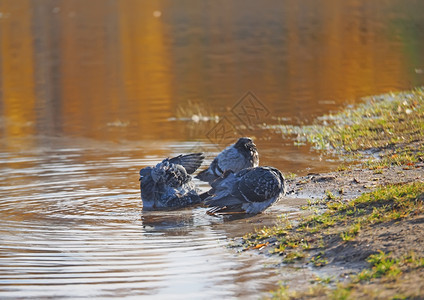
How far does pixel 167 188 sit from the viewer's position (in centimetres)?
1070

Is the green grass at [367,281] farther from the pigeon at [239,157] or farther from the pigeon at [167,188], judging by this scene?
the pigeon at [239,157]

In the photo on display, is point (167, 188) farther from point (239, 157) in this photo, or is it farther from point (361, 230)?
point (361, 230)

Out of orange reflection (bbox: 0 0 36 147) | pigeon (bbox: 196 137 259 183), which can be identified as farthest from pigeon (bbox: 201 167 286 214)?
orange reflection (bbox: 0 0 36 147)

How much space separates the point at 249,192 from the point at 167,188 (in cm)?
152

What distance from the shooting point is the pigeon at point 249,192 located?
31.6 ft

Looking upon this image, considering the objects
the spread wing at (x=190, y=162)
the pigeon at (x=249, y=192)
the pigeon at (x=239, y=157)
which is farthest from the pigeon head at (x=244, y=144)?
the pigeon at (x=249, y=192)

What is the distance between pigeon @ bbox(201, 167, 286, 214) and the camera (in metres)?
9.62

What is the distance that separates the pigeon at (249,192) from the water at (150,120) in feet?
0.81

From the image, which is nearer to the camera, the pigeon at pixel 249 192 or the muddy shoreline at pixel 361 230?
the muddy shoreline at pixel 361 230

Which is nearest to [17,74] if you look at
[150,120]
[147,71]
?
[147,71]

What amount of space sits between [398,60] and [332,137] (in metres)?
16.7

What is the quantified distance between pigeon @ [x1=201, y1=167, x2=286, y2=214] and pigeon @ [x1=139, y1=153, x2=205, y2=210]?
604mm

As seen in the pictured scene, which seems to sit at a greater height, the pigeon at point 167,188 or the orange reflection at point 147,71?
the orange reflection at point 147,71

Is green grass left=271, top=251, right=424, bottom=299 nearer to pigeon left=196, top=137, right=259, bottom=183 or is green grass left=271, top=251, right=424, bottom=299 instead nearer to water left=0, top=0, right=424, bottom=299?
water left=0, top=0, right=424, bottom=299
